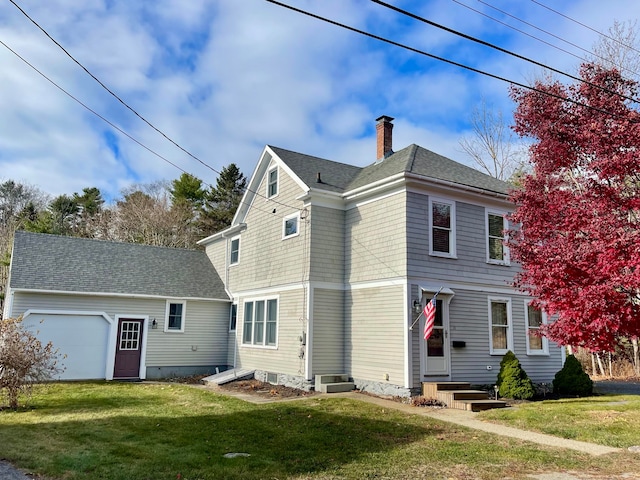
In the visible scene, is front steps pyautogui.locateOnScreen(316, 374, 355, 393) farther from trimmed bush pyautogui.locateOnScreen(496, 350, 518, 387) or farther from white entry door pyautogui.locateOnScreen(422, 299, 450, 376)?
trimmed bush pyautogui.locateOnScreen(496, 350, 518, 387)

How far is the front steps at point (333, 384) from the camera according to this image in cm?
1358

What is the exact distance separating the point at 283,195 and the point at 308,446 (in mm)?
10466

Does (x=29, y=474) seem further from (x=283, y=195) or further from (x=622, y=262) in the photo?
(x=283, y=195)

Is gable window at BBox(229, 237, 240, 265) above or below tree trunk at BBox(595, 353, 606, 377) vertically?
above

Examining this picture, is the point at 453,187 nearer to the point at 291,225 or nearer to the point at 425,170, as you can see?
the point at 425,170

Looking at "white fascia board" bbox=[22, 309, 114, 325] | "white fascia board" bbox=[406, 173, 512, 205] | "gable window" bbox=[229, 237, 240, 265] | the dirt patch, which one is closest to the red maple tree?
"white fascia board" bbox=[406, 173, 512, 205]

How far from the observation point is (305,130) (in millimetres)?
15367

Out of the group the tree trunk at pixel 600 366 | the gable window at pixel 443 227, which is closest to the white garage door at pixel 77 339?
the gable window at pixel 443 227

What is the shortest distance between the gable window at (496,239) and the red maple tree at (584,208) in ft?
14.6

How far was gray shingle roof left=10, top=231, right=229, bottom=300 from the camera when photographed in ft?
55.0

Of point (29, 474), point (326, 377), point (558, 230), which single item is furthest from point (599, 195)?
point (29, 474)

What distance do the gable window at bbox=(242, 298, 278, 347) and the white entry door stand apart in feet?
17.2

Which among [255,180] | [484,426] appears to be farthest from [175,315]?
[484,426]

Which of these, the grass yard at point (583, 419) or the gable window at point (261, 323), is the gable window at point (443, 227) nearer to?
the grass yard at point (583, 419)
